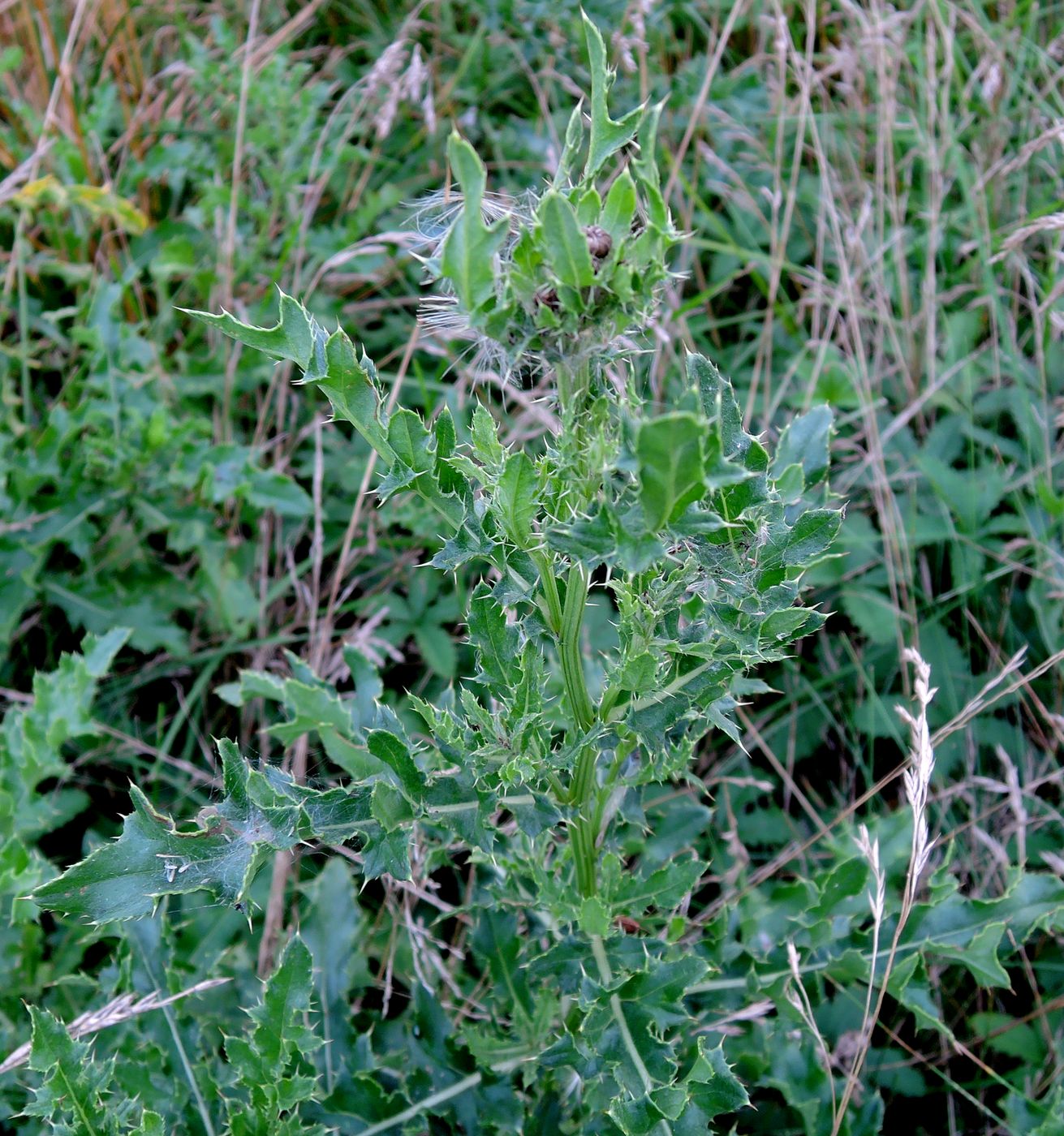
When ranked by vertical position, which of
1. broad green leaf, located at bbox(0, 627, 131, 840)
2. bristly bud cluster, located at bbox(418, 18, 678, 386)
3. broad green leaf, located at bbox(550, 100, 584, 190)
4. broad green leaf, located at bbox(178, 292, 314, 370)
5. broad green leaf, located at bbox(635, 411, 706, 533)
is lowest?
broad green leaf, located at bbox(0, 627, 131, 840)

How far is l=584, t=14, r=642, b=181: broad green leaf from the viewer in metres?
1.43

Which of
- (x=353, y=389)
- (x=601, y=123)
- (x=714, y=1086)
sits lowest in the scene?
(x=714, y=1086)

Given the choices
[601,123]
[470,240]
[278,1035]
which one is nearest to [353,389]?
[470,240]

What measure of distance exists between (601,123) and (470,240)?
0.98ft

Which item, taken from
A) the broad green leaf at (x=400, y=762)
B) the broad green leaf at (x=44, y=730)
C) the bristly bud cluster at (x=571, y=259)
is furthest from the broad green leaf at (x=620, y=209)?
the broad green leaf at (x=44, y=730)

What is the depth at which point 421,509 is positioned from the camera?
2.97 m

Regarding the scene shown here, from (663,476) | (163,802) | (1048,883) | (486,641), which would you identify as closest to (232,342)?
(163,802)

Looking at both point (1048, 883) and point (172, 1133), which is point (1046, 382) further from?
point (172, 1133)

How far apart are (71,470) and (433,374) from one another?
46.2 inches

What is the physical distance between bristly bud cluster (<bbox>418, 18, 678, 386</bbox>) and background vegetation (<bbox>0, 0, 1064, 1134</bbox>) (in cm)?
67

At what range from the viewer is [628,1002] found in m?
1.92

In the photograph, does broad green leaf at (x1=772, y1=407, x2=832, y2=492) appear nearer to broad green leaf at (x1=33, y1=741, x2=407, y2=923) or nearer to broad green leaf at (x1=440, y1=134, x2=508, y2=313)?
broad green leaf at (x1=440, y1=134, x2=508, y2=313)

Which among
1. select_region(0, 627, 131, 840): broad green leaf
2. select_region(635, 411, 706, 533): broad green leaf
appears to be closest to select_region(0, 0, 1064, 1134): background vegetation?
select_region(0, 627, 131, 840): broad green leaf

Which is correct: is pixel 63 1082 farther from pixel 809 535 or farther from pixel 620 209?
Answer: pixel 620 209
